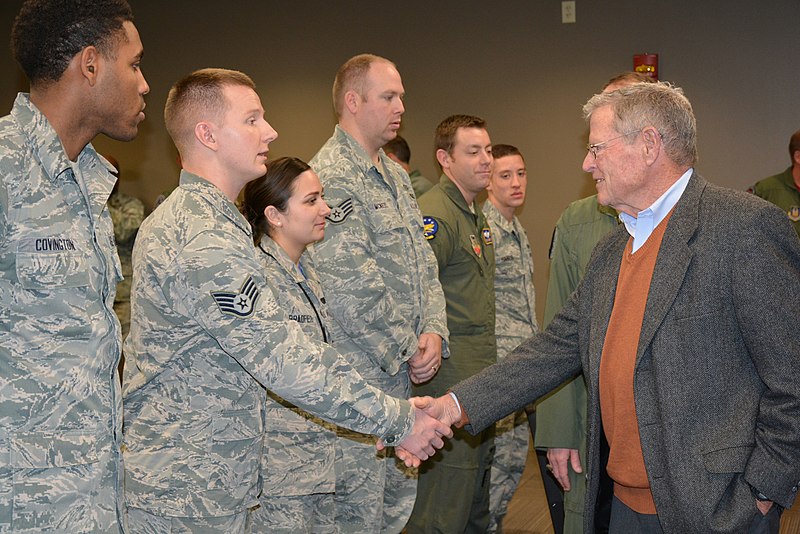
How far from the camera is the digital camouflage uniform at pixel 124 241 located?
6043mm

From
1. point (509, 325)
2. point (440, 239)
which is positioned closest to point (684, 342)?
point (440, 239)

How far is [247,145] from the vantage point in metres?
2.34

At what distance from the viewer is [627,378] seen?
2.07 meters

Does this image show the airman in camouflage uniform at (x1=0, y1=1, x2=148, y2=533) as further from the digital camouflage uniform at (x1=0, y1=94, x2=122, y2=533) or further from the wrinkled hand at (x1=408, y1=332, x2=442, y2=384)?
the wrinkled hand at (x1=408, y1=332, x2=442, y2=384)

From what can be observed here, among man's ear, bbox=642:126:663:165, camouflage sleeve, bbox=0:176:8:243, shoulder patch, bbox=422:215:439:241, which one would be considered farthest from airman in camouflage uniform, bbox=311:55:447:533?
camouflage sleeve, bbox=0:176:8:243

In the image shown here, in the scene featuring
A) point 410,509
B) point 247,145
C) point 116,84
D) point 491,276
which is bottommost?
point 410,509

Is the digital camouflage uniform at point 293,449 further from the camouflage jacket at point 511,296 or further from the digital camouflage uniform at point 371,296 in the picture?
the camouflage jacket at point 511,296

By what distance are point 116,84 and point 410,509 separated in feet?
6.85

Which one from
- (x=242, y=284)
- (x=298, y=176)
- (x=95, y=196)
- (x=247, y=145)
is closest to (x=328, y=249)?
(x=298, y=176)

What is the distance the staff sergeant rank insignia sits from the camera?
2029 millimetres

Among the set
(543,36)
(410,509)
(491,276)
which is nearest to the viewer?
(410,509)

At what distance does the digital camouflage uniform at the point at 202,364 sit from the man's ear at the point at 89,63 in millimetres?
436

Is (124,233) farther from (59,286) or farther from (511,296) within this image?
(59,286)

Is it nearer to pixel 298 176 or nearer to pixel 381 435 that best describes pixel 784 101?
pixel 298 176
